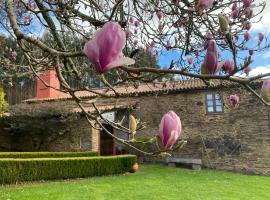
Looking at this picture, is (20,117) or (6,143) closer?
(20,117)

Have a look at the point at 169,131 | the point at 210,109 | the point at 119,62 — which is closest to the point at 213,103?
the point at 210,109

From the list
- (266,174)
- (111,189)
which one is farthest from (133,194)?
(266,174)

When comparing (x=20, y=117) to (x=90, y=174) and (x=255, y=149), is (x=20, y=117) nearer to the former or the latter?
(x=90, y=174)

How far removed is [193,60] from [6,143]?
1588 cm

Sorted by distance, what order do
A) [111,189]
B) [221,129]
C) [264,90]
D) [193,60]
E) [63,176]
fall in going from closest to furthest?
[264,90] < [193,60] < [111,189] < [63,176] < [221,129]

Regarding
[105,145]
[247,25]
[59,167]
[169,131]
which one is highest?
[247,25]

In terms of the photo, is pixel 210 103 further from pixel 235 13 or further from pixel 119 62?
pixel 119 62

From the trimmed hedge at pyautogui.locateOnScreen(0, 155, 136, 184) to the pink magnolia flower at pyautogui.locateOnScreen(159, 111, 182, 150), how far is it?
9816 mm

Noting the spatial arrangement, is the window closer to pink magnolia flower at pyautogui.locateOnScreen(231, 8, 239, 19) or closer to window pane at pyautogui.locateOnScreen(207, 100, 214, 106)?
window pane at pyautogui.locateOnScreen(207, 100, 214, 106)

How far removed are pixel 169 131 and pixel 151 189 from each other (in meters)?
8.33

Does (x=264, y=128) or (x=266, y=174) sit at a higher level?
(x=264, y=128)

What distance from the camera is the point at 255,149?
14141 millimetres

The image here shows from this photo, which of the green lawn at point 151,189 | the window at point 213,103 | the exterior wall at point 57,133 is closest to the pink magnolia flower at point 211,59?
the green lawn at point 151,189

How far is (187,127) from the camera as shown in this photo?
51.6ft
